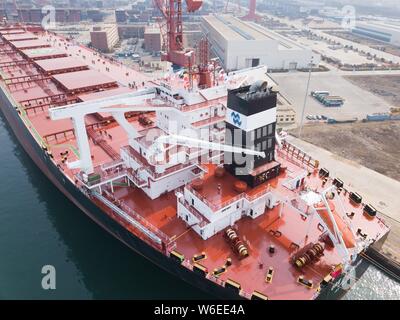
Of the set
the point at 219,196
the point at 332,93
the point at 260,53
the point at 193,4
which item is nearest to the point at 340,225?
the point at 219,196

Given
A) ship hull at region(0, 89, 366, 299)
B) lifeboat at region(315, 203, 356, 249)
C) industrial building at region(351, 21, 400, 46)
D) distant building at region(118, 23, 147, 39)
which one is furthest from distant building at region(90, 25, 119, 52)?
industrial building at region(351, 21, 400, 46)

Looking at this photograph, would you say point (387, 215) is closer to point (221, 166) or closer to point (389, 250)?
point (389, 250)

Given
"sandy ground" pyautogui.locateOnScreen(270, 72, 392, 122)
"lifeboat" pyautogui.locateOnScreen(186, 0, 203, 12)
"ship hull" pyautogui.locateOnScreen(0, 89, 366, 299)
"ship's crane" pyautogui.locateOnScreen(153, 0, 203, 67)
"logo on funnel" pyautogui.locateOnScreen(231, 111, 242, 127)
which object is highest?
"lifeboat" pyautogui.locateOnScreen(186, 0, 203, 12)

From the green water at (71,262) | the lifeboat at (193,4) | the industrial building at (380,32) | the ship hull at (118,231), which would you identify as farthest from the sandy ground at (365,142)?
the industrial building at (380,32)

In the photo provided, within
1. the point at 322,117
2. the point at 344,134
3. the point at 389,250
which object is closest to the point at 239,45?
the point at 322,117

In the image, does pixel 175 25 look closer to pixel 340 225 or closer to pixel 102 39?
pixel 340 225

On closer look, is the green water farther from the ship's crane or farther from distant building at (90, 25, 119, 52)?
distant building at (90, 25, 119, 52)
